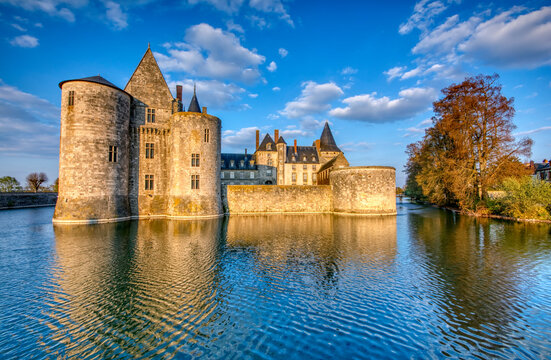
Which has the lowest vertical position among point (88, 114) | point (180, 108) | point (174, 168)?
point (174, 168)

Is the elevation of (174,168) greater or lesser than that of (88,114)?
lesser

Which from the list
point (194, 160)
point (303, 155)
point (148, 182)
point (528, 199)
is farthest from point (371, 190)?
point (148, 182)

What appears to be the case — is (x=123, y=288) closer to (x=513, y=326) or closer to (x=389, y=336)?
(x=389, y=336)

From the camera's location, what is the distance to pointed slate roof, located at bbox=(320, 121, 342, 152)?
150 feet

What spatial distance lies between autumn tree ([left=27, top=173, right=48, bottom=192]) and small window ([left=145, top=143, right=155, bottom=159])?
138 ft

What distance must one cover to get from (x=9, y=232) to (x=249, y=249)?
47.1ft

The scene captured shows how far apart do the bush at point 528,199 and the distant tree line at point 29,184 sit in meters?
66.3

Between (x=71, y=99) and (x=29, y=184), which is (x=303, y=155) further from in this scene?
(x=29, y=184)

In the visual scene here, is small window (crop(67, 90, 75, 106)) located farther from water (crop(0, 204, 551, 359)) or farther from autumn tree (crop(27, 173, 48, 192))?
autumn tree (crop(27, 173, 48, 192))

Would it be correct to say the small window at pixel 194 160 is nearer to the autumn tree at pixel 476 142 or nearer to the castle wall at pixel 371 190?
the castle wall at pixel 371 190

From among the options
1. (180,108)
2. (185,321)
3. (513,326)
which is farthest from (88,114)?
(513,326)

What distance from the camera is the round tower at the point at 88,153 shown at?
58.9 ft

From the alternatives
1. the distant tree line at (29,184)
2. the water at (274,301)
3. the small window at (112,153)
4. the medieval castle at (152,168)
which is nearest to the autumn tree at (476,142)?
the medieval castle at (152,168)

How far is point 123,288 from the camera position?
643 centimetres
